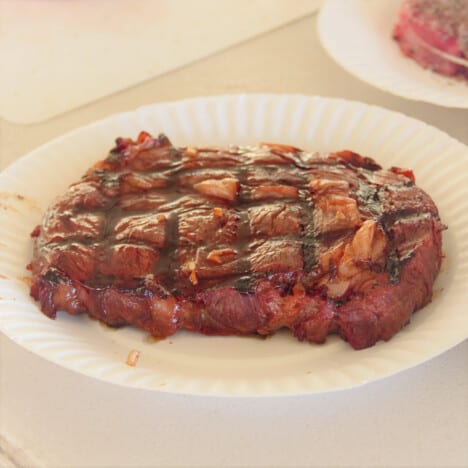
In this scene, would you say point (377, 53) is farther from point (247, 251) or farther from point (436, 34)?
point (247, 251)

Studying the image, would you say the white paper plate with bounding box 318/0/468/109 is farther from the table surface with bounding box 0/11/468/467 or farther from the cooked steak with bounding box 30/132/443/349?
the table surface with bounding box 0/11/468/467

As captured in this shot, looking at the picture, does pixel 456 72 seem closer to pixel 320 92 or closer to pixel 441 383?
pixel 320 92

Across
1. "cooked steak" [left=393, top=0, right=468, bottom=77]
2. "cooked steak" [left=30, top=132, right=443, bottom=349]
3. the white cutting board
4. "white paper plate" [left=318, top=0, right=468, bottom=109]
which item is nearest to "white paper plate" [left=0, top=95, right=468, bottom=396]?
"cooked steak" [left=30, top=132, right=443, bottom=349]

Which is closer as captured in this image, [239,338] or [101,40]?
[239,338]

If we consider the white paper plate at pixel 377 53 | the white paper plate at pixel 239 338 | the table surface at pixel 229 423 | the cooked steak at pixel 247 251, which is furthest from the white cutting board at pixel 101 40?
the table surface at pixel 229 423

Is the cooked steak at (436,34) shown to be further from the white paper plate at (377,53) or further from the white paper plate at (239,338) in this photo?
the white paper plate at (239,338)

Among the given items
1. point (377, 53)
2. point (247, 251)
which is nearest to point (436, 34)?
point (377, 53)

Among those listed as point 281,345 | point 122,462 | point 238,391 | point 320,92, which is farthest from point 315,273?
point 320,92
